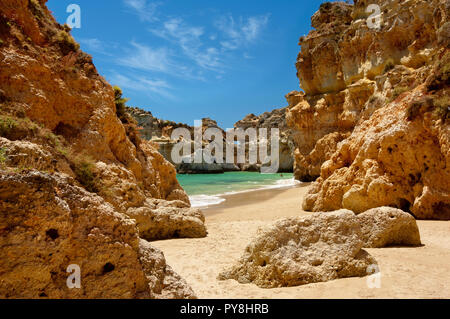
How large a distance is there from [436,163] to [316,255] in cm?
674

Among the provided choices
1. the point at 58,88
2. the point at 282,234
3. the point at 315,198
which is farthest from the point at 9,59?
the point at 315,198

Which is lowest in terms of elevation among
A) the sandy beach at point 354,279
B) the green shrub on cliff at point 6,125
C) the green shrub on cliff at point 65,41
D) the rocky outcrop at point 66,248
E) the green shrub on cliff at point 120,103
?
the sandy beach at point 354,279

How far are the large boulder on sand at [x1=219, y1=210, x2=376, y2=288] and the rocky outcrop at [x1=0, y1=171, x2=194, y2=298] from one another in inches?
66.1

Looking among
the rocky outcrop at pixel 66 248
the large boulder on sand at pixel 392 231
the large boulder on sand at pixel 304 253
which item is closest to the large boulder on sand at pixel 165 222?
the large boulder on sand at pixel 304 253

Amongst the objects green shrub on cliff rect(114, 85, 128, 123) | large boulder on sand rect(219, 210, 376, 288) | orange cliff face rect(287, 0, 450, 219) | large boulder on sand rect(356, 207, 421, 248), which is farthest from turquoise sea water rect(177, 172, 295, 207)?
large boulder on sand rect(219, 210, 376, 288)

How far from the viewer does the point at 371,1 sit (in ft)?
90.9

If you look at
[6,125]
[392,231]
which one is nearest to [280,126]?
[392,231]

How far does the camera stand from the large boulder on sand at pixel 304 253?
4199mm

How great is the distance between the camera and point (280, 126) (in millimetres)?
73125

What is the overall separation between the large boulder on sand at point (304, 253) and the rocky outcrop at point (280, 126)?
166 feet

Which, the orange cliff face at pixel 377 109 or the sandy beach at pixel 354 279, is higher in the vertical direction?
the orange cliff face at pixel 377 109

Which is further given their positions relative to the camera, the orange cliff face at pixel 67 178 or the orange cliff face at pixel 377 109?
the orange cliff face at pixel 377 109

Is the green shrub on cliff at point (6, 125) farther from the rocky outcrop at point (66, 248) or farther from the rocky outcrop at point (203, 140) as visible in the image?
the rocky outcrop at point (203, 140)

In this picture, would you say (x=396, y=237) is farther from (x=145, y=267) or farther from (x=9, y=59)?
(x=9, y=59)
